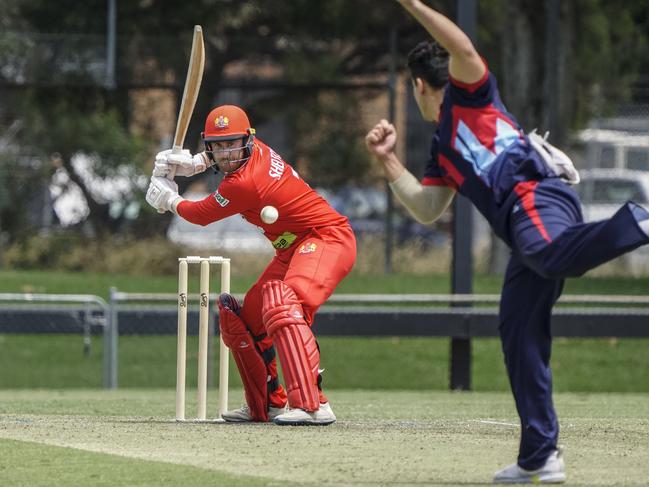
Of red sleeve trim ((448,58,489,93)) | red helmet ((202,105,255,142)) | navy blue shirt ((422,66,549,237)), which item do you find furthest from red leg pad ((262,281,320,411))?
red sleeve trim ((448,58,489,93))

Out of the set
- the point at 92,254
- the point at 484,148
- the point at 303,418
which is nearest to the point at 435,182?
the point at 484,148

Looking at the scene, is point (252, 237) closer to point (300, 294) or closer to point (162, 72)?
point (162, 72)

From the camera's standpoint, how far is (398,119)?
69.2ft

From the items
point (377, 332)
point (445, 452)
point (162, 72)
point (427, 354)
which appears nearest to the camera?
point (445, 452)

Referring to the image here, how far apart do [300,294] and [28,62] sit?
43.3 ft

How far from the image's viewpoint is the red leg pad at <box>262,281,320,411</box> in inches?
305

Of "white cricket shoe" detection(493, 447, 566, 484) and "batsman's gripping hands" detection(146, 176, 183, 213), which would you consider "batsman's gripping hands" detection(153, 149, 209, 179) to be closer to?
"batsman's gripping hands" detection(146, 176, 183, 213)

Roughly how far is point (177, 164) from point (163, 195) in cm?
23

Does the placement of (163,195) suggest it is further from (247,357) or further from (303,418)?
(303,418)

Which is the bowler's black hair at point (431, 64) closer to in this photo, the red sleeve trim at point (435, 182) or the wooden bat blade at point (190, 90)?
the red sleeve trim at point (435, 182)

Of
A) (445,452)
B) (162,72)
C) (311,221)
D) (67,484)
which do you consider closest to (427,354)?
(162,72)

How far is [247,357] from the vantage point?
27.2ft

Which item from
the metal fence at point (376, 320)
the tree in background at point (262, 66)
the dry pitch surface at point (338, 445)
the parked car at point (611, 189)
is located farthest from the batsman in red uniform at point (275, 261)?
the parked car at point (611, 189)

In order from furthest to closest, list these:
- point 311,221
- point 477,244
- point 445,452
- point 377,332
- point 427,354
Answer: point 477,244 < point 427,354 < point 377,332 < point 311,221 < point 445,452
